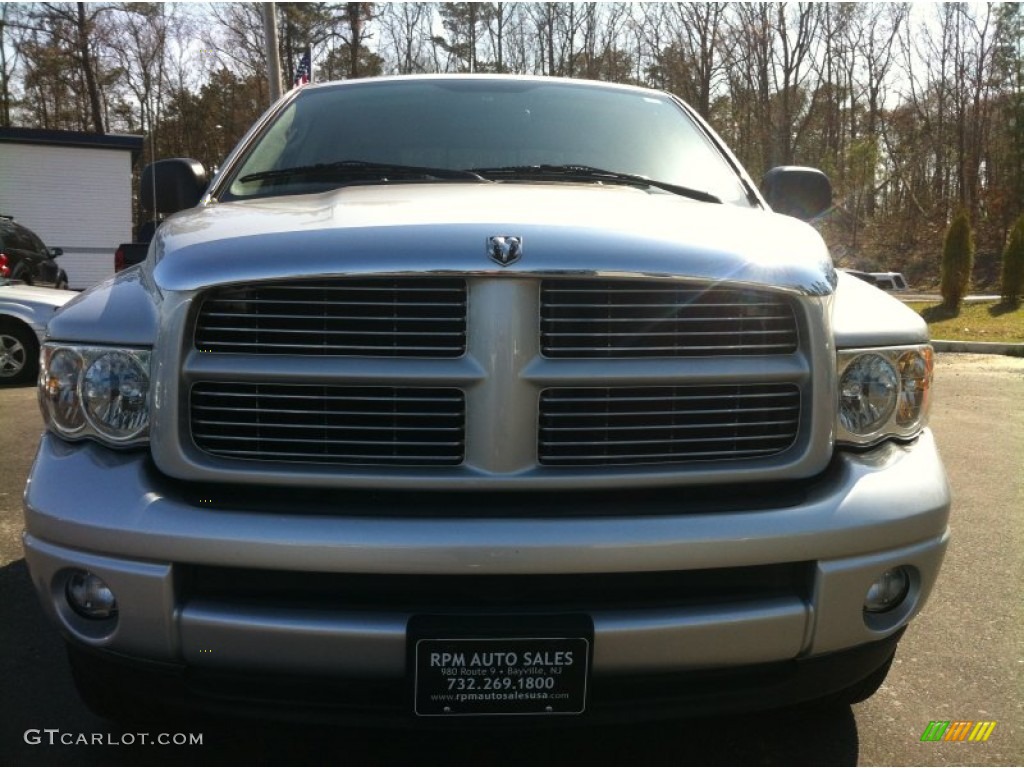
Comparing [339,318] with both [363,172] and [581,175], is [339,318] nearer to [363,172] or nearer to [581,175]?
[363,172]

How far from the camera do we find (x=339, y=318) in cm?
208

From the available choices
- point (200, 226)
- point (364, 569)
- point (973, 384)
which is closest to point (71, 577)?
point (364, 569)

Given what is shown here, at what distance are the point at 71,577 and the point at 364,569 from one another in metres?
0.69

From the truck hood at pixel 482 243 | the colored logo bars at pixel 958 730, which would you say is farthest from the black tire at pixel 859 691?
the truck hood at pixel 482 243

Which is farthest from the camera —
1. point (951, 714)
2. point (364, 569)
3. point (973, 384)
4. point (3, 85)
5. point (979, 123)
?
point (979, 123)

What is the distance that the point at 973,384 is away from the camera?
10.2 meters

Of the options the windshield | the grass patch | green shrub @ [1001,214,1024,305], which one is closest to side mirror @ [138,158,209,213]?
the windshield

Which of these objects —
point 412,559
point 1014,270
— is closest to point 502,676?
point 412,559

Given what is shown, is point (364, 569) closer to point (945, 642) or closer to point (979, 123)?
point (945, 642)

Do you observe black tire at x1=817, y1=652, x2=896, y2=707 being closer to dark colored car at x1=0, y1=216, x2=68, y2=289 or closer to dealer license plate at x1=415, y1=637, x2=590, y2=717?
dealer license plate at x1=415, y1=637, x2=590, y2=717

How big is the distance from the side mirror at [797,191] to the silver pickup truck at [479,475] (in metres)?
1.52

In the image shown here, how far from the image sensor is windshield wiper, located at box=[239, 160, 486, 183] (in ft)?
9.98

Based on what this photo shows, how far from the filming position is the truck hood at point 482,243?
205 cm

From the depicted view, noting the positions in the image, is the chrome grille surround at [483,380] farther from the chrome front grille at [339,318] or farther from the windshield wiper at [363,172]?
the windshield wiper at [363,172]
